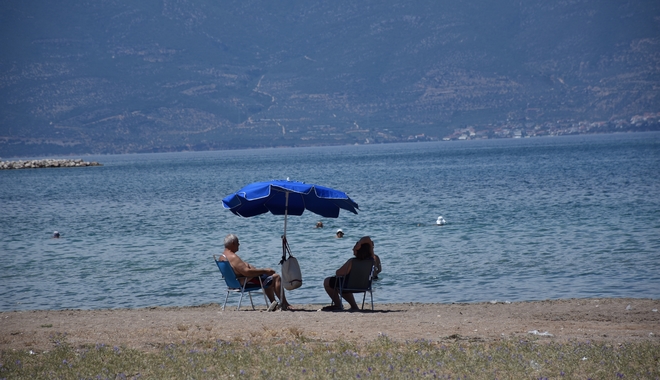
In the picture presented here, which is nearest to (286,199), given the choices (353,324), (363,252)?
(363,252)

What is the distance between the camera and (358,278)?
1196cm

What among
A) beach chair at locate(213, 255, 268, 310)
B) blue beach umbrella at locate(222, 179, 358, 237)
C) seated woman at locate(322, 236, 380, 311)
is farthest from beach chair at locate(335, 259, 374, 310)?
beach chair at locate(213, 255, 268, 310)

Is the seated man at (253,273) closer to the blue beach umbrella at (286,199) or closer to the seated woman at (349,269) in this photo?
the blue beach umbrella at (286,199)

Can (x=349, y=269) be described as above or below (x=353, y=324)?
above

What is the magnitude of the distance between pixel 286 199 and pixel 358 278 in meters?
1.55

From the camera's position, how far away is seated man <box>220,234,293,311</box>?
1188 centimetres

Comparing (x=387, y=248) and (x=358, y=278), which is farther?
(x=387, y=248)

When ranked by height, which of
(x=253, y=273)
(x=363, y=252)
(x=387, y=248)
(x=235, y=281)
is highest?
(x=363, y=252)

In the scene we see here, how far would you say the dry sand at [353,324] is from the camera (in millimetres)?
9266

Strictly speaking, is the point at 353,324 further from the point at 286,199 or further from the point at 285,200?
the point at 285,200

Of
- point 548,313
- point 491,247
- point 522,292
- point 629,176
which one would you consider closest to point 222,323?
point 548,313

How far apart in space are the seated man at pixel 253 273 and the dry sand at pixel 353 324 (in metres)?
0.34

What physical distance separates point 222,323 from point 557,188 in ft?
109

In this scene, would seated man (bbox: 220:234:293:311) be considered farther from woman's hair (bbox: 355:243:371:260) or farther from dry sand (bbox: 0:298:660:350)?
woman's hair (bbox: 355:243:371:260)
